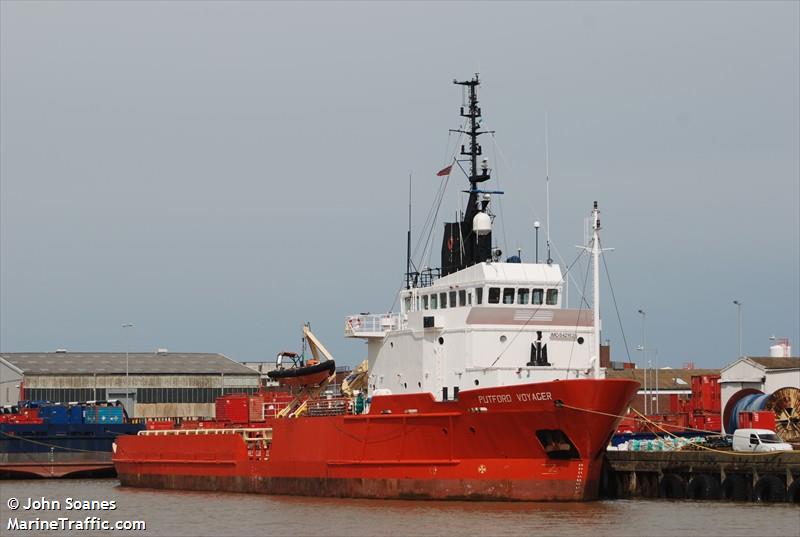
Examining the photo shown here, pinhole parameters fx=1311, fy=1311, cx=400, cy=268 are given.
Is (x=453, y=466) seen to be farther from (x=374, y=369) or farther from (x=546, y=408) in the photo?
(x=374, y=369)

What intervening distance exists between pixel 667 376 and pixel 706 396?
84.1ft

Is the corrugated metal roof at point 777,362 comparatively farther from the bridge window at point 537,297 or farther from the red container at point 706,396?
the bridge window at point 537,297

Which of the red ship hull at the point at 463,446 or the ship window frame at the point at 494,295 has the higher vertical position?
the ship window frame at the point at 494,295

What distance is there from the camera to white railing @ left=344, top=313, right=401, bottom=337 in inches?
1708

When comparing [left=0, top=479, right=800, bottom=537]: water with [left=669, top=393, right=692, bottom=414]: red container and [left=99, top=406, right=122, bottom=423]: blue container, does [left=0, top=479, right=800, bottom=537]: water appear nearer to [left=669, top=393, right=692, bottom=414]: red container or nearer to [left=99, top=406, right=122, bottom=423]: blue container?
[left=669, top=393, right=692, bottom=414]: red container

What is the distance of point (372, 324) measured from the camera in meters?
43.7

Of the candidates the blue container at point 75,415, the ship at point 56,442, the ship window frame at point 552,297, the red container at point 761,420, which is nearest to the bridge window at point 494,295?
the ship window frame at point 552,297

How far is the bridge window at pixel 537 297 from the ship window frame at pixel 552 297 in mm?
236

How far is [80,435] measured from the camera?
205ft

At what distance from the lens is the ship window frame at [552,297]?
40.5m

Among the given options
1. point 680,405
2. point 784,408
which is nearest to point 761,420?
point 784,408

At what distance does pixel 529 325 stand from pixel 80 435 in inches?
1210

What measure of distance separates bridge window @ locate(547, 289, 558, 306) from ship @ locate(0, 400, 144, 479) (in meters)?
29.9

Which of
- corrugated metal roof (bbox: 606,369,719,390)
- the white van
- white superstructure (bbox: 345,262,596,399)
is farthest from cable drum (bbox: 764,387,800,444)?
corrugated metal roof (bbox: 606,369,719,390)
